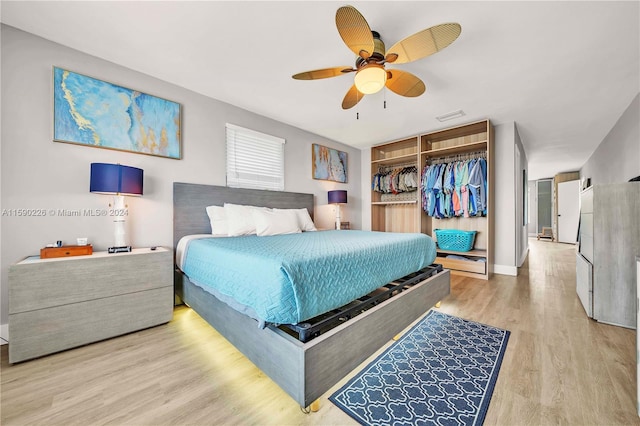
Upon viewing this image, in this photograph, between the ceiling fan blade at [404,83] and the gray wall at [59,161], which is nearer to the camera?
the gray wall at [59,161]

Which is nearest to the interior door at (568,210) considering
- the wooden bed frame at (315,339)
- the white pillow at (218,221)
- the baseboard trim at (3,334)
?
the wooden bed frame at (315,339)

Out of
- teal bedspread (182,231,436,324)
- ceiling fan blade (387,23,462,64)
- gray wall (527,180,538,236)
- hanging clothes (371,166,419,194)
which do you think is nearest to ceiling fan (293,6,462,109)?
ceiling fan blade (387,23,462,64)

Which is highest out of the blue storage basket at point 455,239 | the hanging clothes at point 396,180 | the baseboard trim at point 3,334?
the hanging clothes at point 396,180

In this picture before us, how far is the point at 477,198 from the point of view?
371cm

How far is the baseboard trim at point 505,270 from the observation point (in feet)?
12.2

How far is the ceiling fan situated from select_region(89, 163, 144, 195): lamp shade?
1642 millimetres

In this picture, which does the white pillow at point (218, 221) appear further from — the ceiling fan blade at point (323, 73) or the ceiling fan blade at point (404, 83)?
the ceiling fan blade at point (404, 83)

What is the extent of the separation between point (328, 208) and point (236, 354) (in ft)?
9.92

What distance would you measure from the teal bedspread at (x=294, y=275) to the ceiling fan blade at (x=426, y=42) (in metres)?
1.39

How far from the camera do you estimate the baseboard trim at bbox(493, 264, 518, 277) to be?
12.2 feet

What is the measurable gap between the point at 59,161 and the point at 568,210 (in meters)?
11.0

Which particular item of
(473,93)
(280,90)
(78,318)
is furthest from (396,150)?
(78,318)

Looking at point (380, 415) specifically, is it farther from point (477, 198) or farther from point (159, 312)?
point (477, 198)

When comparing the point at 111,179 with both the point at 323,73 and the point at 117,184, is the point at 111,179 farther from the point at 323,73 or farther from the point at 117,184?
the point at 323,73
